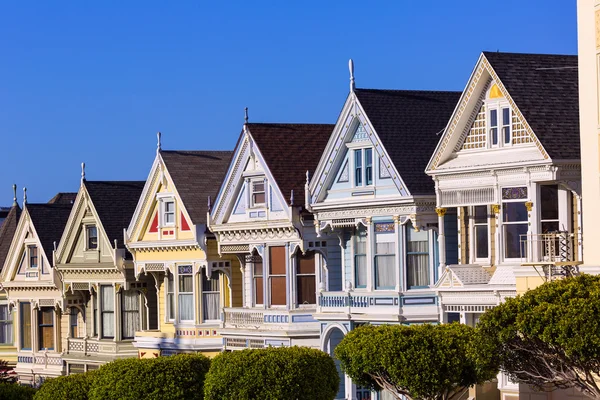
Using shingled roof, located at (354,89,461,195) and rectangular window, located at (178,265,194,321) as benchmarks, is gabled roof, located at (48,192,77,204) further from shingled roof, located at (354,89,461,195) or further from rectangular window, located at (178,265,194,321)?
shingled roof, located at (354,89,461,195)

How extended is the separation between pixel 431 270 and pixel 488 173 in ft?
14.6

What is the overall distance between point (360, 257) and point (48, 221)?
74.3ft

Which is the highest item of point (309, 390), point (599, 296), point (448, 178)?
point (448, 178)

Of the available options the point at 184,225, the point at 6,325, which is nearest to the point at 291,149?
the point at 184,225

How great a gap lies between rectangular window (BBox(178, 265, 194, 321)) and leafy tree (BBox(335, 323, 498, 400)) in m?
17.5

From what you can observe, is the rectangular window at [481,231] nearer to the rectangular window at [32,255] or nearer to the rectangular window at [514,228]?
the rectangular window at [514,228]

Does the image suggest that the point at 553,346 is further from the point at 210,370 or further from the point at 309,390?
the point at 210,370

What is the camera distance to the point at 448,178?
40906 mm

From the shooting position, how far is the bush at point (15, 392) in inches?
1996

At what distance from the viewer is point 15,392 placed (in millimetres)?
50969

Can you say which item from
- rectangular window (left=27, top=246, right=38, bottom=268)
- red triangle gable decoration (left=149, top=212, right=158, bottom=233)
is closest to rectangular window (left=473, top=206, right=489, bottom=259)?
red triangle gable decoration (left=149, top=212, right=158, bottom=233)

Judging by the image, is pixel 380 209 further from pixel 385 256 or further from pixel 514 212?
pixel 514 212


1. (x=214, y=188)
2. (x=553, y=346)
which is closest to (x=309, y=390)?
(x=553, y=346)

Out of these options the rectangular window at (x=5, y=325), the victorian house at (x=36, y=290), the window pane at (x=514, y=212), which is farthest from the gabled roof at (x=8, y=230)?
the window pane at (x=514, y=212)
